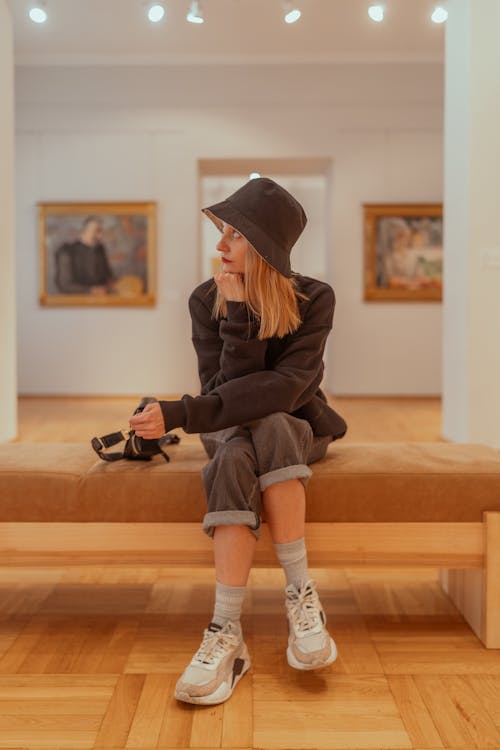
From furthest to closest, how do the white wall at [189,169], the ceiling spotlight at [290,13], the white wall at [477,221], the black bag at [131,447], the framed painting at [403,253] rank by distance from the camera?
1. the framed painting at [403,253]
2. the white wall at [189,169]
3. the ceiling spotlight at [290,13]
4. the white wall at [477,221]
5. the black bag at [131,447]

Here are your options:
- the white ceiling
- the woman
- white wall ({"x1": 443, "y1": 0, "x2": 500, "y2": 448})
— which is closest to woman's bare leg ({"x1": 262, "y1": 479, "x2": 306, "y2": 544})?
the woman

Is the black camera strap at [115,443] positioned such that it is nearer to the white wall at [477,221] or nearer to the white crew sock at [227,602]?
the white crew sock at [227,602]

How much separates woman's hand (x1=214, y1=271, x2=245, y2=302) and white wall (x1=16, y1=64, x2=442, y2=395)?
7.18m

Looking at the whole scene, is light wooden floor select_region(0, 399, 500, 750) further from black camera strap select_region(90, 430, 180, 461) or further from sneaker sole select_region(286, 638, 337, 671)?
black camera strap select_region(90, 430, 180, 461)

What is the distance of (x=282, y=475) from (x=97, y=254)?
303 inches

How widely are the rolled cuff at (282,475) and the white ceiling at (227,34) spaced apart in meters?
6.22

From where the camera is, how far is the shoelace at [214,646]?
5.88 feet

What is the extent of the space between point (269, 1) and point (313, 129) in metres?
2.09

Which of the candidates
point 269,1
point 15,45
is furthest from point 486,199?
point 15,45

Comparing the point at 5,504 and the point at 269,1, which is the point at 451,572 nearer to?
the point at 5,504

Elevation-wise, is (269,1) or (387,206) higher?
(269,1)

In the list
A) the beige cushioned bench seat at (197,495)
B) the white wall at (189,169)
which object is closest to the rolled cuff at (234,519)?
the beige cushioned bench seat at (197,495)

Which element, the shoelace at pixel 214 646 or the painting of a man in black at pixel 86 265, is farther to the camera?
the painting of a man in black at pixel 86 265

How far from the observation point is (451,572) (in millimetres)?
2459
